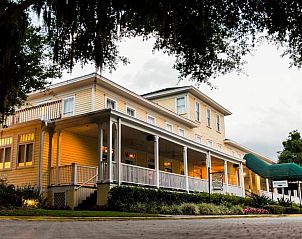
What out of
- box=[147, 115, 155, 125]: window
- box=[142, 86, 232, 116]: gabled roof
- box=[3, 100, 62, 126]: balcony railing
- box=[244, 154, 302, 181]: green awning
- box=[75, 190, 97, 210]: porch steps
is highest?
box=[142, 86, 232, 116]: gabled roof

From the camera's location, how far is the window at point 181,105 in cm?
2956

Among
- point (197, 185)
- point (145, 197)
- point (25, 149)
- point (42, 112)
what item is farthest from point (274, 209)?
point (25, 149)

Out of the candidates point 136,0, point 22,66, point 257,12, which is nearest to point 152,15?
point 136,0

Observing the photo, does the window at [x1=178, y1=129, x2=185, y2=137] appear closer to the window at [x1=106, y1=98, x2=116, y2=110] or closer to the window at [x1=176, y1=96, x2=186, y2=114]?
the window at [x1=176, y1=96, x2=186, y2=114]

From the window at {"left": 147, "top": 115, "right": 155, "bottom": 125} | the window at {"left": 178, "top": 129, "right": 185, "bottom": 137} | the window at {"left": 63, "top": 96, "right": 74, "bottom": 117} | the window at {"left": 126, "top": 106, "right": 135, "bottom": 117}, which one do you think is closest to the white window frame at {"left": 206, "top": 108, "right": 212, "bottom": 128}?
the window at {"left": 178, "top": 129, "right": 185, "bottom": 137}

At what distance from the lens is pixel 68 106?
870 inches

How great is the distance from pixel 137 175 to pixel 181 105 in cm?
1228

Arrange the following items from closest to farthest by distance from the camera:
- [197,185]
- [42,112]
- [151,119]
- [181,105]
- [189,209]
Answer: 1. [189,209]
2. [42,112]
3. [197,185]
4. [151,119]
5. [181,105]

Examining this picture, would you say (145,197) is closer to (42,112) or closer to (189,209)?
(189,209)

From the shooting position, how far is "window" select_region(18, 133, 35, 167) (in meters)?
19.6

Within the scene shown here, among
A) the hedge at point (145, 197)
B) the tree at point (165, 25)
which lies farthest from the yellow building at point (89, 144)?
the tree at point (165, 25)

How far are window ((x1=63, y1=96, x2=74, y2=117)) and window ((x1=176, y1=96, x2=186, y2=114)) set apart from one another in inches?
397

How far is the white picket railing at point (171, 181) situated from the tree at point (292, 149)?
32164 mm

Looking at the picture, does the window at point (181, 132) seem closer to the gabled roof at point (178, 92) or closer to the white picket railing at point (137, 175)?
the gabled roof at point (178, 92)
